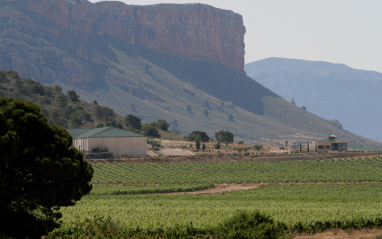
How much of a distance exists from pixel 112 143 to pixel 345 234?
65.4 m

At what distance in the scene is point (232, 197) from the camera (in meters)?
41.8

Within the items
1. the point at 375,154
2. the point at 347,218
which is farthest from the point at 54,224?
the point at 375,154

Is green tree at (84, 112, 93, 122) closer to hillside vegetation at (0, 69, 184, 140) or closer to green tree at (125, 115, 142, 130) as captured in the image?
hillside vegetation at (0, 69, 184, 140)

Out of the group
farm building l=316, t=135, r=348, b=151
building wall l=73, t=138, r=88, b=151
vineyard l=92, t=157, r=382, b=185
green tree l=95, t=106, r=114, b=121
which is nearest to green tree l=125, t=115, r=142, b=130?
green tree l=95, t=106, r=114, b=121

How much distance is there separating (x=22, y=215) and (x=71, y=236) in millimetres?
2775

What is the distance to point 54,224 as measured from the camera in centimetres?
1747

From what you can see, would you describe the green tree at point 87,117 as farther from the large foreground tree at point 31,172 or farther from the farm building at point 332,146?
the large foreground tree at point 31,172

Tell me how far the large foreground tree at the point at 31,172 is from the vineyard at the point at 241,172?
131 ft

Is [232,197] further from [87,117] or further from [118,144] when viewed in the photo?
[87,117]

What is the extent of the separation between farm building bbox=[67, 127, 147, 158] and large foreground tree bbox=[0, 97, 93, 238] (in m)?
60.7

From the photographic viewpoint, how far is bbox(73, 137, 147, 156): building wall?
8069cm

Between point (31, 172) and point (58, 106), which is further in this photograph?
point (58, 106)

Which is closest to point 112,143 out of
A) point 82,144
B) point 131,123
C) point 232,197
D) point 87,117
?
point 82,144

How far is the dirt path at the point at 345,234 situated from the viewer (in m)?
20.1
